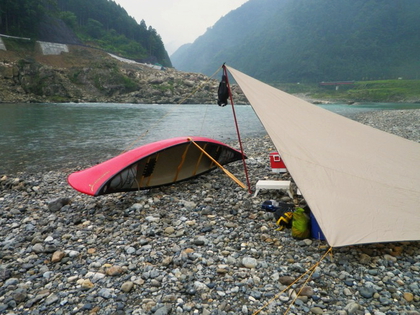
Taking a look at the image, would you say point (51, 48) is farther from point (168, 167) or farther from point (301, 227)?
point (301, 227)

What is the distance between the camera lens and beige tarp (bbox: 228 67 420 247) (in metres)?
3.96

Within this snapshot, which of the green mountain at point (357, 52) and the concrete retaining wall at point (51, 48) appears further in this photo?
the green mountain at point (357, 52)

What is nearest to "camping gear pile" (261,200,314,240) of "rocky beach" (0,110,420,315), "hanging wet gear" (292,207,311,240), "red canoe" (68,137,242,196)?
"hanging wet gear" (292,207,311,240)

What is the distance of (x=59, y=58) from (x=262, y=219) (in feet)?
252

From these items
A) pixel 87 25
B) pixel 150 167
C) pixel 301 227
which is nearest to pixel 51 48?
pixel 87 25

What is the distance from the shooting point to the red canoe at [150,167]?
620 centimetres

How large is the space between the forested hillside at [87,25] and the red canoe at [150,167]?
7779 cm

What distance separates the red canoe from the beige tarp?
2.45 m

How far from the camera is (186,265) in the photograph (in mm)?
3982

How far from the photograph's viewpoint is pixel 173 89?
66812 mm

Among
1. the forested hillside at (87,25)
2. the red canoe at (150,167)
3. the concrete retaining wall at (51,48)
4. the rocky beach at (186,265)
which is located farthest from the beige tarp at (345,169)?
the forested hillside at (87,25)

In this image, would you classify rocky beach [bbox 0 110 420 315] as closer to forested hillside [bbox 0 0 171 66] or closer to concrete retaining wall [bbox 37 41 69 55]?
concrete retaining wall [bbox 37 41 69 55]

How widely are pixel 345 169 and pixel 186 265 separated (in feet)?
11.4

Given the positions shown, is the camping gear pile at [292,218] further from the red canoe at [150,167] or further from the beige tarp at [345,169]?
the red canoe at [150,167]
